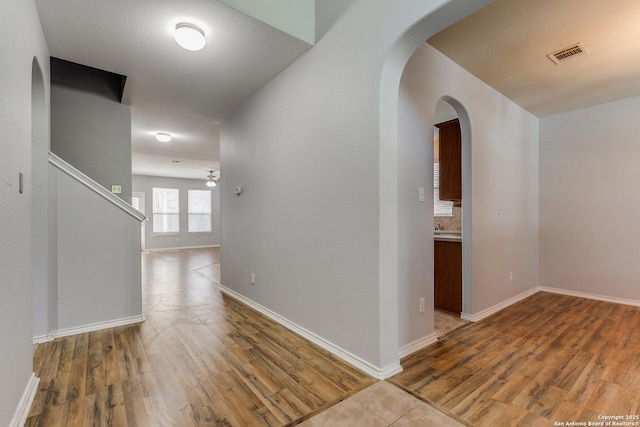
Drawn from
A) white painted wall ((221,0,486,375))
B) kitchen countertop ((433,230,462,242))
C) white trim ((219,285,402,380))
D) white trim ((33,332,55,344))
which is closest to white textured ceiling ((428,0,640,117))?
white painted wall ((221,0,486,375))

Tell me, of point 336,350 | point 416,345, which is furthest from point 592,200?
point 336,350

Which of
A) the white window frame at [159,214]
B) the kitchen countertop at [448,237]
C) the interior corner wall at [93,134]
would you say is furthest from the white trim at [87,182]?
the white window frame at [159,214]

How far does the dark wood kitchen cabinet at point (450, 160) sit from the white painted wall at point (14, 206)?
12.5 feet

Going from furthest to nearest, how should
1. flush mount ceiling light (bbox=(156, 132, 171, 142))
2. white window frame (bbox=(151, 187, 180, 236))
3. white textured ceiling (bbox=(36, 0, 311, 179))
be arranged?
white window frame (bbox=(151, 187, 180, 236)) → flush mount ceiling light (bbox=(156, 132, 171, 142)) → white textured ceiling (bbox=(36, 0, 311, 179))

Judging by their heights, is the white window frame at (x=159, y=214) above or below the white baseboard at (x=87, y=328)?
above

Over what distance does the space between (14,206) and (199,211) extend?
997 centimetres

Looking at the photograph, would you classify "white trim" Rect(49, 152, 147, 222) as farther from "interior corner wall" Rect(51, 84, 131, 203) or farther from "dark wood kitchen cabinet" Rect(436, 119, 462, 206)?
"dark wood kitchen cabinet" Rect(436, 119, 462, 206)

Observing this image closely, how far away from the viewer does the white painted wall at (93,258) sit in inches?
106

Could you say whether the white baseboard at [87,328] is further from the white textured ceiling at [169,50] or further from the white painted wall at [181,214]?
the white painted wall at [181,214]

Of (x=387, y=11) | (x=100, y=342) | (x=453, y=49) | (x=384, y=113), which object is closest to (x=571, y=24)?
(x=453, y=49)

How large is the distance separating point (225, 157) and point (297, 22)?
2.29 meters

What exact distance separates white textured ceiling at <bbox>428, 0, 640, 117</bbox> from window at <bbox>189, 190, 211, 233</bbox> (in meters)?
10.1

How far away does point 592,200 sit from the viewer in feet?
13.1

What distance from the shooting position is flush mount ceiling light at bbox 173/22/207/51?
85.8 inches
